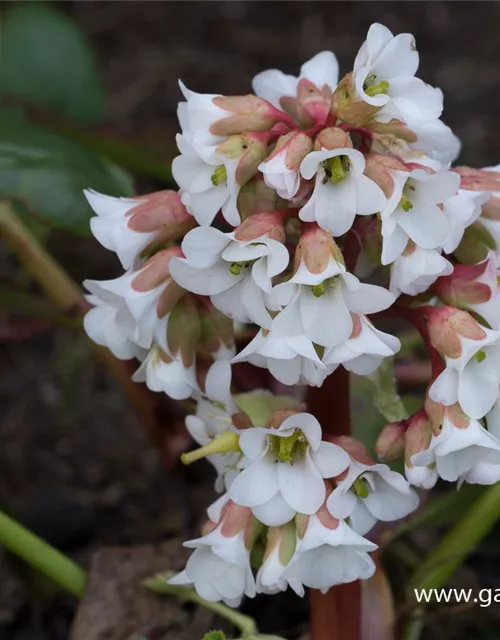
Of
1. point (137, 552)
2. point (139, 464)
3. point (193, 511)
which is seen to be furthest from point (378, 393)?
point (139, 464)

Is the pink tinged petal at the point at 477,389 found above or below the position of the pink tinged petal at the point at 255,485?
above

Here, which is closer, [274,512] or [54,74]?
[274,512]

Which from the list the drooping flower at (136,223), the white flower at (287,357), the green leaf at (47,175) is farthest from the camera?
the green leaf at (47,175)

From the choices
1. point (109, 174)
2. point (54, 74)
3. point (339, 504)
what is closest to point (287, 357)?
point (339, 504)

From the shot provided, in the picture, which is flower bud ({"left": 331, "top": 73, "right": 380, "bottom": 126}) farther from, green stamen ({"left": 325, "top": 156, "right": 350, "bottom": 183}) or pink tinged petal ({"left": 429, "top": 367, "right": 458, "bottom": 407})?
pink tinged petal ({"left": 429, "top": 367, "right": 458, "bottom": 407})

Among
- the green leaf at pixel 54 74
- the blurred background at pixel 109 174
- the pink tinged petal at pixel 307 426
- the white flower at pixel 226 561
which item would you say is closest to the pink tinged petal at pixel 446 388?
the pink tinged petal at pixel 307 426

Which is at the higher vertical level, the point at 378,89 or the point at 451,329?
the point at 378,89

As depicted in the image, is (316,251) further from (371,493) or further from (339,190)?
(371,493)

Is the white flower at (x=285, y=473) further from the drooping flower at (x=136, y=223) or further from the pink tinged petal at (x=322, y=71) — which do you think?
the pink tinged petal at (x=322, y=71)

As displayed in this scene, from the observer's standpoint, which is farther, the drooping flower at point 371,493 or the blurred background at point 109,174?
the blurred background at point 109,174
